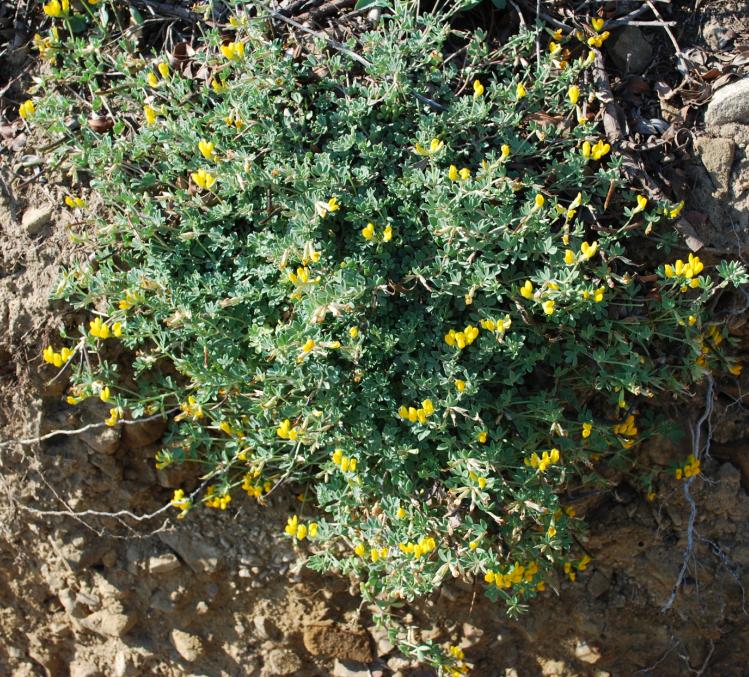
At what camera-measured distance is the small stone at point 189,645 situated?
3.85 meters

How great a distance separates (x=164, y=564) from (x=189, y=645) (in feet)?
1.38

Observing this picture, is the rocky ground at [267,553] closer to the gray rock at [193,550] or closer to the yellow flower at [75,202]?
the gray rock at [193,550]

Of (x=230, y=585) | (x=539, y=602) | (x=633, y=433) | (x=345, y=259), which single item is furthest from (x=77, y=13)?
(x=539, y=602)

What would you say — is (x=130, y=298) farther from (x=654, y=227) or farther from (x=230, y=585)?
(x=654, y=227)

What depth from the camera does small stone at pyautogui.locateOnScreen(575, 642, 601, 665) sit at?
3.76 meters

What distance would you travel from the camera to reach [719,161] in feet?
11.1

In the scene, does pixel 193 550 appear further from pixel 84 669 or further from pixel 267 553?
pixel 84 669

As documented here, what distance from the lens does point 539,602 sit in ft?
12.2

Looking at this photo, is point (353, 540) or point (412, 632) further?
point (412, 632)

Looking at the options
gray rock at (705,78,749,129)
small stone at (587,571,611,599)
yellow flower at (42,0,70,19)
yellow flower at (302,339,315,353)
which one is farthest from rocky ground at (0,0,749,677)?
yellow flower at (302,339,315,353)

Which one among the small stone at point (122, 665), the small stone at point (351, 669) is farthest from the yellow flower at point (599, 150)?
the small stone at point (122, 665)

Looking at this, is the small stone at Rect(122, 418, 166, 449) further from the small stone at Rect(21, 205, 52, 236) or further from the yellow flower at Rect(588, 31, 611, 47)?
the yellow flower at Rect(588, 31, 611, 47)

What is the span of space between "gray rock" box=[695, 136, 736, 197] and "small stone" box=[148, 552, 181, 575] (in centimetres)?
272

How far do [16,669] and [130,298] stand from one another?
2.19 metres
